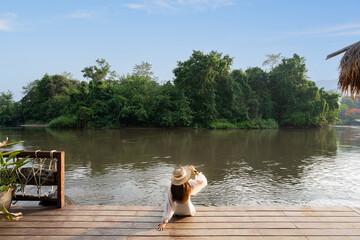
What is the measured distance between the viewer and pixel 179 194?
2.88m

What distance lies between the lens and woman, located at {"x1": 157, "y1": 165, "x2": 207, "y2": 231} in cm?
278

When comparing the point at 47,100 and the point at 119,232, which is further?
the point at 47,100

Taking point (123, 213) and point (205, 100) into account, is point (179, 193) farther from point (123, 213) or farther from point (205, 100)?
point (205, 100)

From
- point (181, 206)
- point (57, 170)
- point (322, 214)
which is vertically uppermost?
point (57, 170)

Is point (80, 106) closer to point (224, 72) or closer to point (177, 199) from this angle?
point (224, 72)

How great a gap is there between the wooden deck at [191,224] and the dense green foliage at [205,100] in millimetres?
24323

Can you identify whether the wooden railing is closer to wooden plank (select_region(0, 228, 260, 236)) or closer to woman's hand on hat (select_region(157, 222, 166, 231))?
wooden plank (select_region(0, 228, 260, 236))

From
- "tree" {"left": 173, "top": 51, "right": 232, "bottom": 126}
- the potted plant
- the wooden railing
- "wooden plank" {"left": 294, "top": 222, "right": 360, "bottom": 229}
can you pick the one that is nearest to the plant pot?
the potted plant

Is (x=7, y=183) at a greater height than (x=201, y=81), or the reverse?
(x=201, y=81)

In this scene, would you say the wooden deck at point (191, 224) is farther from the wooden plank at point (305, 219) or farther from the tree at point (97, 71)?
the tree at point (97, 71)

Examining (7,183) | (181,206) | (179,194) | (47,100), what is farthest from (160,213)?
(47,100)

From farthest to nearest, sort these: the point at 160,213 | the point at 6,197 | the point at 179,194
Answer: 1. the point at 160,213
2. the point at 179,194
3. the point at 6,197

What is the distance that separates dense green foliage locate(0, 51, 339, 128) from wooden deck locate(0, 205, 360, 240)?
2432 centimetres

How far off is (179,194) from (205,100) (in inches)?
1084
